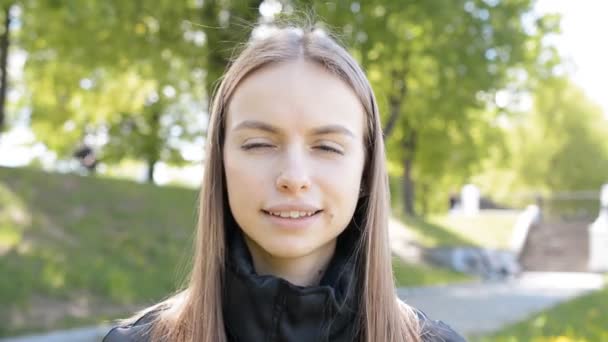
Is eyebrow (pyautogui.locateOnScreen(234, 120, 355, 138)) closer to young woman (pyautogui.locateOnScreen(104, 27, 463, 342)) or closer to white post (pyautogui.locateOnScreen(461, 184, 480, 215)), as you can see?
young woman (pyautogui.locateOnScreen(104, 27, 463, 342))

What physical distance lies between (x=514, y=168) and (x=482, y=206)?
11051 millimetres

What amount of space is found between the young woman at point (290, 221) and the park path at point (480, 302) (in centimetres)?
552

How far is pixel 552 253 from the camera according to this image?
23.8 meters

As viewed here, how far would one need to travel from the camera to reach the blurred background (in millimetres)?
8078

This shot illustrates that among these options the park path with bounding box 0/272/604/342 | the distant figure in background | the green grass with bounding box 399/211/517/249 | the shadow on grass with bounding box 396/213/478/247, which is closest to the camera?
the park path with bounding box 0/272/604/342

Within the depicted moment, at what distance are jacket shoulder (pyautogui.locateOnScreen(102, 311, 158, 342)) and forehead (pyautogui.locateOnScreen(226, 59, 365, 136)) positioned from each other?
0.50 meters

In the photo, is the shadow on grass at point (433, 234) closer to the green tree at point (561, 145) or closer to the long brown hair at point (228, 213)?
the green tree at point (561, 145)

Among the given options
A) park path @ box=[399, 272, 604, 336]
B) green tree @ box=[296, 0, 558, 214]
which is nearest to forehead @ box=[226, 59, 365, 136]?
green tree @ box=[296, 0, 558, 214]

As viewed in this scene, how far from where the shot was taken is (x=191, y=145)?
73.7ft

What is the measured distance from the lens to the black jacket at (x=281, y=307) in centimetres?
149

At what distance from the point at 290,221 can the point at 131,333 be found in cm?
44

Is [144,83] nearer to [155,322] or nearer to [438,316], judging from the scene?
[438,316]

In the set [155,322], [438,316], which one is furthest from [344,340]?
[438,316]

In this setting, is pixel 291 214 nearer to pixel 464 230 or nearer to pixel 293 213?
pixel 293 213
